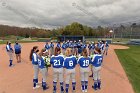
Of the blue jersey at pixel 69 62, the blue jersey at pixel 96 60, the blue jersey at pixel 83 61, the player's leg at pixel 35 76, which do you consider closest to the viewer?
the blue jersey at pixel 69 62

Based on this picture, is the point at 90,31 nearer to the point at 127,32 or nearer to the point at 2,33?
the point at 127,32

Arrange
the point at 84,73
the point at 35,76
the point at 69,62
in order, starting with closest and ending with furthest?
the point at 69,62 < the point at 84,73 < the point at 35,76

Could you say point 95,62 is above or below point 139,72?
above

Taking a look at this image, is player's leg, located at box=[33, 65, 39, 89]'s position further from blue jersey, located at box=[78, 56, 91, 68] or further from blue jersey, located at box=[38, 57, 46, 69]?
blue jersey, located at box=[78, 56, 91, 68]

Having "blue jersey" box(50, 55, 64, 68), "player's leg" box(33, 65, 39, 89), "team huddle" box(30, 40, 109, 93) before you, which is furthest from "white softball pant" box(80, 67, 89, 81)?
"player's leg" box(33, 65, 39, 89)

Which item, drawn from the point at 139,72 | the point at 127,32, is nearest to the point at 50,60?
the point at 139,72

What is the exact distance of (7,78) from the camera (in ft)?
39.8

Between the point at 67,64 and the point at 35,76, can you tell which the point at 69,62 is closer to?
the point at 67,64

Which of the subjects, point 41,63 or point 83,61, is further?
point 41,63

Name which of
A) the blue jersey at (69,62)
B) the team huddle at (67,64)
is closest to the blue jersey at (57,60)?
the team huddle at (67,64)

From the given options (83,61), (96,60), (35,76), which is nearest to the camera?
(83,61)

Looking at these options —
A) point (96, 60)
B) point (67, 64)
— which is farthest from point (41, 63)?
point (96, 60)

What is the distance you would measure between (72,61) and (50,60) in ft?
3.08

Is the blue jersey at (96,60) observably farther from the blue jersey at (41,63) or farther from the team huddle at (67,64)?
the blue jersey at (41,63)
